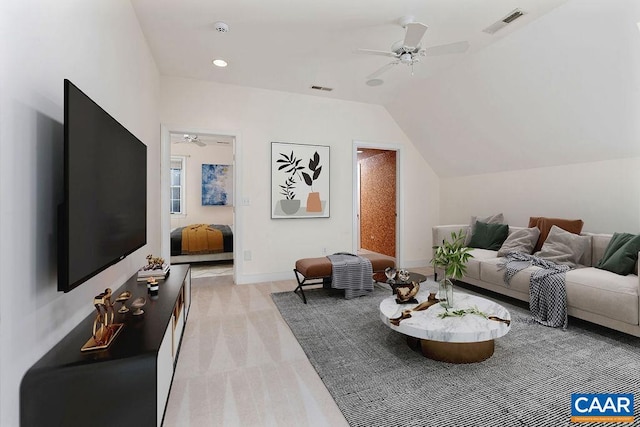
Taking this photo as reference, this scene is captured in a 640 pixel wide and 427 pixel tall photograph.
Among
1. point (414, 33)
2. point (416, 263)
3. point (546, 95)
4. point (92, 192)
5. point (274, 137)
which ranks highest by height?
point (414, 33)

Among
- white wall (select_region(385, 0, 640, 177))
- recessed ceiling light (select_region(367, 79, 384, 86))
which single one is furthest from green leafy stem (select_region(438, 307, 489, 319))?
recessed ceiling light (select_region(367, 79, 384, 86))

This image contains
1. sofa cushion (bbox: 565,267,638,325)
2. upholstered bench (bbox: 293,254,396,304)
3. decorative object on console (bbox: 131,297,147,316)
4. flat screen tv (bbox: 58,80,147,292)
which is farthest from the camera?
upholstered bench (bbox: 293,254,396,304)

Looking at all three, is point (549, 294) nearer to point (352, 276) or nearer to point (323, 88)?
point (352, 276)

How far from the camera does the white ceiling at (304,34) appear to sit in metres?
2.60

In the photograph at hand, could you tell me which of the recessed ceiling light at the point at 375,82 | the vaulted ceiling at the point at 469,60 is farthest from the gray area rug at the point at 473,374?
the recessed ceiling light at the point at 375,82

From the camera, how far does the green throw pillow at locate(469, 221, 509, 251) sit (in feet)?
13.2

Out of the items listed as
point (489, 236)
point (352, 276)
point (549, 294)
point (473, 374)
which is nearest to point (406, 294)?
point (473, 374)

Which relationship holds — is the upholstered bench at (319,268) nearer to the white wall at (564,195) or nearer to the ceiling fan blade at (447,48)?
the white wall at (564,195)

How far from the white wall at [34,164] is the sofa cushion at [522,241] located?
13.2 ft

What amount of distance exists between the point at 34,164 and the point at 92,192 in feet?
0.87

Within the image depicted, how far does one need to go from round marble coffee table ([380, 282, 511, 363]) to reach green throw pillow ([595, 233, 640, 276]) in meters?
1.30

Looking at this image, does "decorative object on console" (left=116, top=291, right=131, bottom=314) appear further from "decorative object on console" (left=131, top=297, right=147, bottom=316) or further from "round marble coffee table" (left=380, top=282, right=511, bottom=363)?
"round marble coffee table" (left=380, top=282, right=511, bottom=363)

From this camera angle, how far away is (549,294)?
9.10 ft

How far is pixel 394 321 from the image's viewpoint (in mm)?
2146
